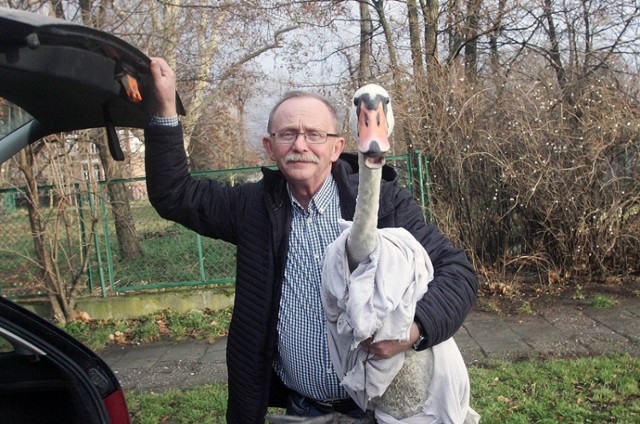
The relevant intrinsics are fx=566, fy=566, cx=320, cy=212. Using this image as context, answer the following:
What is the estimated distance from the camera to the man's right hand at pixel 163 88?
207 cm

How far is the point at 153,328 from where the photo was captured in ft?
21.8

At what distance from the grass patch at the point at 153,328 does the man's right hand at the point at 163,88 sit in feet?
15.0

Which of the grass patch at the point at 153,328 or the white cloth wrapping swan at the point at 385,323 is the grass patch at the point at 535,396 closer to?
the grass patch at the point at 153,328

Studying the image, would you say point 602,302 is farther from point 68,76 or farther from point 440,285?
point 68,76

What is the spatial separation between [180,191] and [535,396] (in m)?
3.26

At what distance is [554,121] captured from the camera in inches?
280

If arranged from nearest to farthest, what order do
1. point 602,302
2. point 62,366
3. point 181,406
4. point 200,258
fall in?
point 62,366 < point 181,406 < point 602,302 < point 200,258

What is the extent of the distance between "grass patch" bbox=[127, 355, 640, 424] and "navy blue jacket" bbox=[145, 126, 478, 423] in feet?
7.32

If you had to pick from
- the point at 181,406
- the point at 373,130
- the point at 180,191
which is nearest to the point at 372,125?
the point at 373,130

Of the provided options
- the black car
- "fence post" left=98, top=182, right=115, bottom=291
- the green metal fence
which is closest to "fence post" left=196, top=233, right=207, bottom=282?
the green metal fence

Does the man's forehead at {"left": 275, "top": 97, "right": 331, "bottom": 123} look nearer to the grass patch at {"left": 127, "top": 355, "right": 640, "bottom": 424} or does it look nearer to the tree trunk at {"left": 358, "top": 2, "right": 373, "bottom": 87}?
the grass patch at {"left": 127, "top": 355, "right": 640, "bottom": 424}

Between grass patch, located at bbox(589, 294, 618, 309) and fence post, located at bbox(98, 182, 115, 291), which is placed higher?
fence post, located at bbox(98, 182, 115, 291)

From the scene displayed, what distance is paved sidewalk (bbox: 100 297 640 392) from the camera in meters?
5.18

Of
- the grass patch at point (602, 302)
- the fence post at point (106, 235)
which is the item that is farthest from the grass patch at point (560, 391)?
the fence post at point (106, 235)
